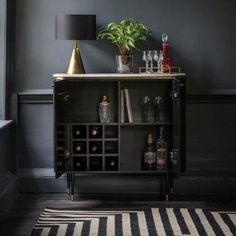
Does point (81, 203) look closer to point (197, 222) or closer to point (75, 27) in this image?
point (197, 222)

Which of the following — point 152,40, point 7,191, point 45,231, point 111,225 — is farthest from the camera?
point 152,40

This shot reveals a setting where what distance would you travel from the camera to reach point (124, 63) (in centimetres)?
382

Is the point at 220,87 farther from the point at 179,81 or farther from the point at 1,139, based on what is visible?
the point at 1,139

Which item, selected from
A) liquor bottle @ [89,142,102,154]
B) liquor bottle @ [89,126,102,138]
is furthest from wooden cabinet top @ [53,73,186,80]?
liquor bottle @ [89,142,102,154]

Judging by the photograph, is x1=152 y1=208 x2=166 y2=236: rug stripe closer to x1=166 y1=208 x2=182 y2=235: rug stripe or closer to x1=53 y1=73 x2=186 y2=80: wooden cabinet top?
x1=166 y1=208 x2=182 y2=235: rug stripe

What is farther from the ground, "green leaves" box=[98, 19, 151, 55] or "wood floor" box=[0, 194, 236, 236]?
"green leaves" box=[98, 19, 151, 55]

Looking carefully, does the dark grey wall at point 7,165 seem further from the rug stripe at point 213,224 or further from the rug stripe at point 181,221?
the rug stripe at point 213,224

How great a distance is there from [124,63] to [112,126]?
456 millimetres

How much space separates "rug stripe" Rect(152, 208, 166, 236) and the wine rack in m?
0.32

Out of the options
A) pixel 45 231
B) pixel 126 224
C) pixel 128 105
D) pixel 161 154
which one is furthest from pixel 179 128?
pixel 45 231

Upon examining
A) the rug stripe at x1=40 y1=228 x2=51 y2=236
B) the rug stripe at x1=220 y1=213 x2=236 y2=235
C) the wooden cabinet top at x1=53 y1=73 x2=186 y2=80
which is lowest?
the rug stripe at x1=40 y1=228 x2=51 y2=236

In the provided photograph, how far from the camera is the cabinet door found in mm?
3676

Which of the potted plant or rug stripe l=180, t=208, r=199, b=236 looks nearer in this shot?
rug stripe l=180, t=208, r=199, b=236

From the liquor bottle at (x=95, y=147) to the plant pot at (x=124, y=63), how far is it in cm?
51
